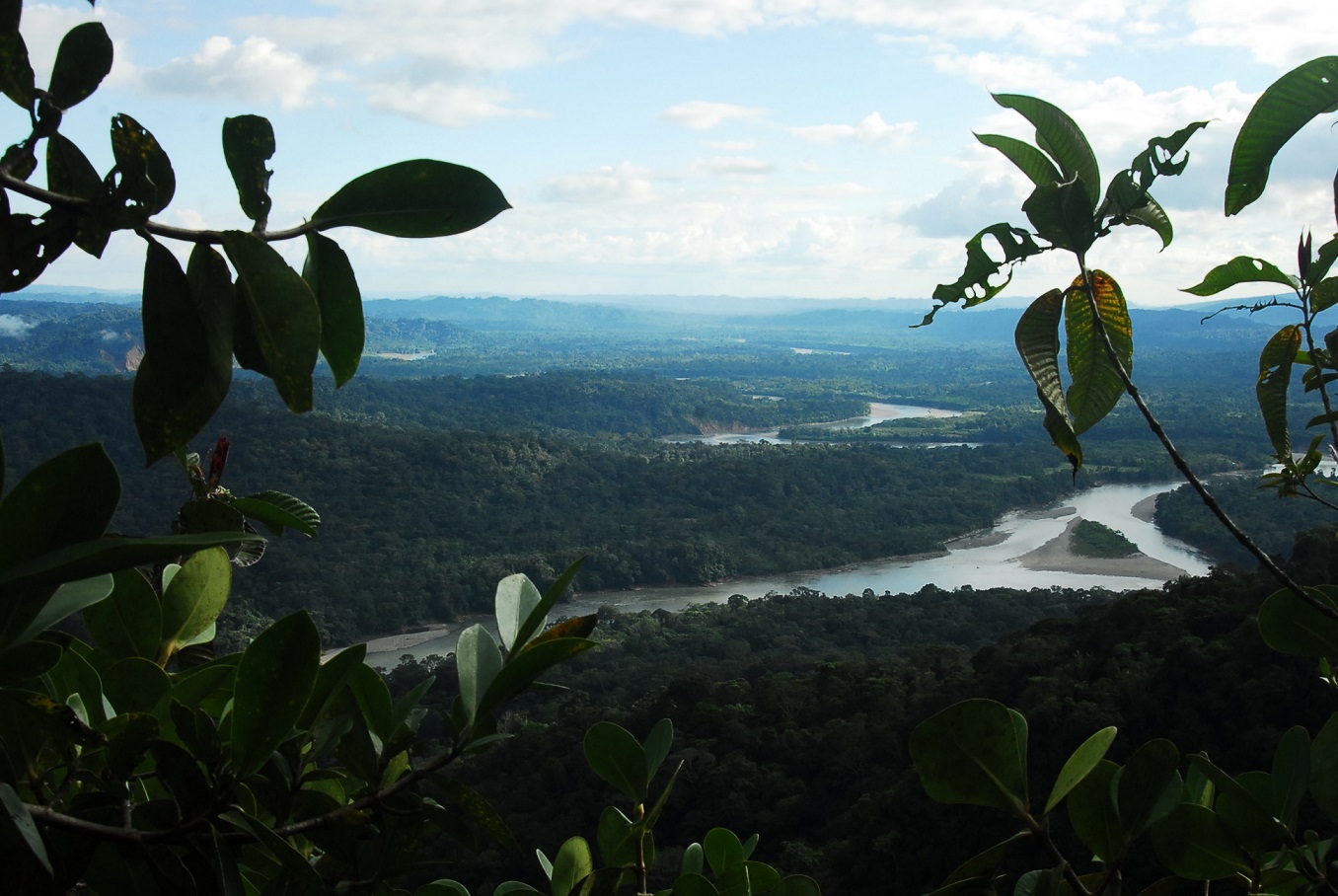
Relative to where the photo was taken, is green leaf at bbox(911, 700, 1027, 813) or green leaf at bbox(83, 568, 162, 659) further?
green leaf at bbox(83, 568, 162, 659)

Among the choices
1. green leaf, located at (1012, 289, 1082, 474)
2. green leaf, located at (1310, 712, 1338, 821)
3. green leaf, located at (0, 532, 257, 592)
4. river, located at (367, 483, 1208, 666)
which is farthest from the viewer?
river, located at (367, 483, 1208, 666)

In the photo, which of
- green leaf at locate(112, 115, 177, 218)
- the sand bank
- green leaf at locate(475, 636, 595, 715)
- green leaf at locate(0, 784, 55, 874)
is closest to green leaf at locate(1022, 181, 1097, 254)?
green leaf at locate(475, 636, 595, 715)

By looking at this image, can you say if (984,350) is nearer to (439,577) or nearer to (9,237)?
(439,577)

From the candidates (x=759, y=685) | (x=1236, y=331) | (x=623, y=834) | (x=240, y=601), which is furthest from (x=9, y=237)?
(x=1236, y=331)

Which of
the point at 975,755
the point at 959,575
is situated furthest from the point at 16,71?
the point at 959,575

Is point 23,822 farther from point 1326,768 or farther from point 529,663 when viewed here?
point 1326,768

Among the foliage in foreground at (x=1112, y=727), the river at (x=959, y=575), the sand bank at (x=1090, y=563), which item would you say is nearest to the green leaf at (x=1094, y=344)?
the foliage in foreground at (x=1112, y=727)

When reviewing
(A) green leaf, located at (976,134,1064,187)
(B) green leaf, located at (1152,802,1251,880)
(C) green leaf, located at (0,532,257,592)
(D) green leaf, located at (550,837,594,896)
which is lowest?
(D) green leaf, located at (550,837,594,896)

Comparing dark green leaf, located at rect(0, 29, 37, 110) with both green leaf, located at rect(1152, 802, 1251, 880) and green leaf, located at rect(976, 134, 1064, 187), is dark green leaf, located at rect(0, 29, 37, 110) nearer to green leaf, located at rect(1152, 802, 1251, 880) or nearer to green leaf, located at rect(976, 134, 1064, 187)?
green leaf, located at rect(976, 134, 1064, 187)
